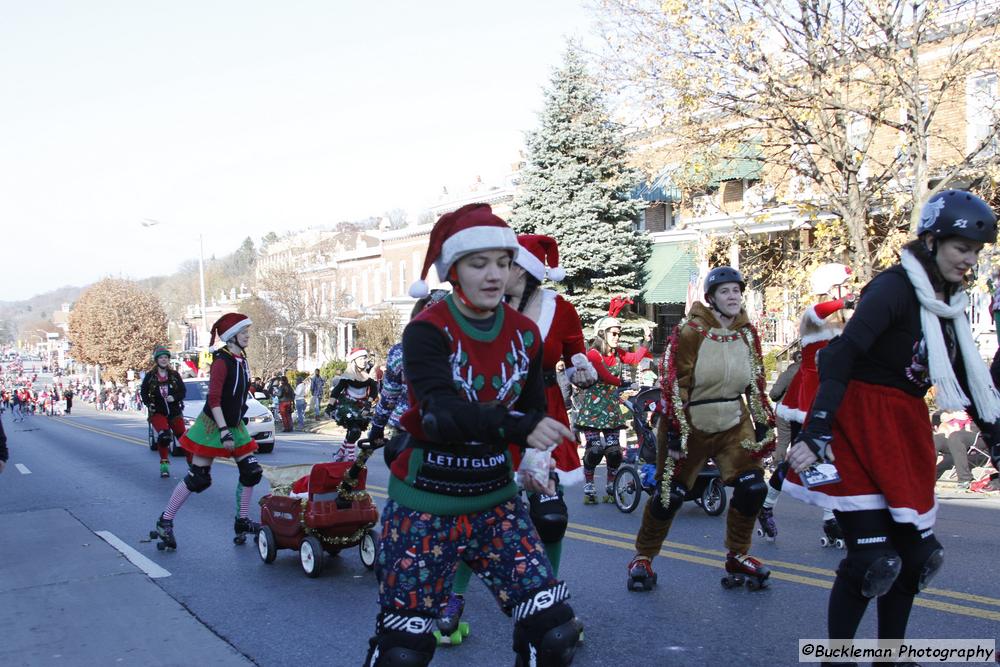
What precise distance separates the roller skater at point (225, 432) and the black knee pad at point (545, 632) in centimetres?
550

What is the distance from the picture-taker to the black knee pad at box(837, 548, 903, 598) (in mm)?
3822

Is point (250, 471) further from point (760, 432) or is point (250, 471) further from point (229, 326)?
point (760, 432)

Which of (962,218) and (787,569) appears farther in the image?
(787,569)

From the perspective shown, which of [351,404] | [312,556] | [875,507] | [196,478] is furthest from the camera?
[196,478]

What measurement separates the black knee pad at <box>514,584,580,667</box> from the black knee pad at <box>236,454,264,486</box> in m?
5.56

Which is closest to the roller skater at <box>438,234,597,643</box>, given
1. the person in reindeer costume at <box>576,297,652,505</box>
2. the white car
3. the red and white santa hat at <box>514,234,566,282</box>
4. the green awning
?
the red and white santa hat at <box>514,234,566,282</box>

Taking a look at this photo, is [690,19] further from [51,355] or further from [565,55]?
[51,355]

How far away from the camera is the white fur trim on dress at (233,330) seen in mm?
8328

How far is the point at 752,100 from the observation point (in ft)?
52.0

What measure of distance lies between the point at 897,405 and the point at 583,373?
1.70m

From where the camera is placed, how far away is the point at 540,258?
215 inches

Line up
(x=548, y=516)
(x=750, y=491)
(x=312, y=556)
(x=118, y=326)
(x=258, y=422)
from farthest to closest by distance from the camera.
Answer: (x=118, y=326), (x=258, y=422), (x=312, y=556), (x=750, y=491), (x=548, y=516)

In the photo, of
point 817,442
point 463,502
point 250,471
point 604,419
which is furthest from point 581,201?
point 463,502

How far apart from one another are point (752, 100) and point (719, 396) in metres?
11.1
